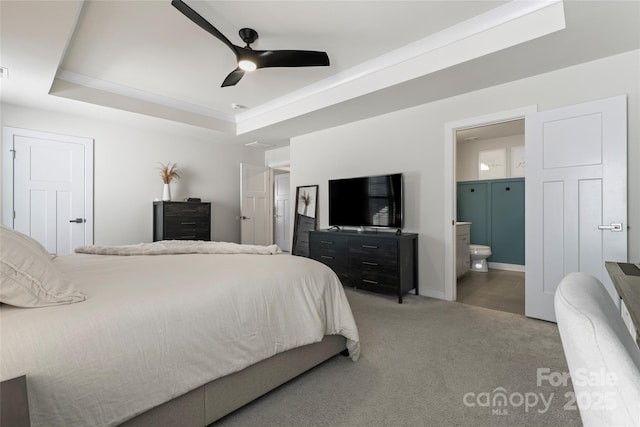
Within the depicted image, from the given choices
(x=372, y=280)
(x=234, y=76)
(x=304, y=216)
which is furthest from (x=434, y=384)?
(x=304, y=216)

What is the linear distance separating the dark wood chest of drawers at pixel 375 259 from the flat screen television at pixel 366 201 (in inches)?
11.4

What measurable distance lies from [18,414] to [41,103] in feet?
14.4

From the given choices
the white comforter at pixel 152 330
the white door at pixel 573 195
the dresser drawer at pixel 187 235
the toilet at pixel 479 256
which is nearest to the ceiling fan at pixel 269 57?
the white comforter at pixel 152 330

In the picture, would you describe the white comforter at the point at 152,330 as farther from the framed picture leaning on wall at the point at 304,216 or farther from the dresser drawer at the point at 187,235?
the framed picture leaning on wall at the point at 304,216

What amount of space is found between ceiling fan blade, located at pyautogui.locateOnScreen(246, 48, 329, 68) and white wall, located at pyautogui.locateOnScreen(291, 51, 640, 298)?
5.50 ft

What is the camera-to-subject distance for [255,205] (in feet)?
20.1

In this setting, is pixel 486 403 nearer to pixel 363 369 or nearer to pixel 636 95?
pixel 363 369

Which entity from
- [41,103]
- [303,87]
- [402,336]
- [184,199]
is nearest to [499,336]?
[402,336]

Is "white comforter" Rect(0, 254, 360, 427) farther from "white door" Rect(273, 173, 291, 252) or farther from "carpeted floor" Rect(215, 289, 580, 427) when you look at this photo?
"white door" Rect(273, 173, 291, 252)

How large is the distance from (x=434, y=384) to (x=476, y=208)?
4730mm

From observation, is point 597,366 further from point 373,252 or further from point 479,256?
point 479,256

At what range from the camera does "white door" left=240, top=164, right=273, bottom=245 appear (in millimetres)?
5902

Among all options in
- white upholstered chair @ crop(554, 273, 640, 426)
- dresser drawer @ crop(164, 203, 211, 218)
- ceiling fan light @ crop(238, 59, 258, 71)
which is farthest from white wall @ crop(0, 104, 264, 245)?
white upholstered chair @ crop(554, 273, 640, 426)

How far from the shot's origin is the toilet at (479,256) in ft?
16.8
